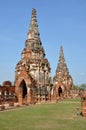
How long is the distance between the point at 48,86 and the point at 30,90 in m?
3.41

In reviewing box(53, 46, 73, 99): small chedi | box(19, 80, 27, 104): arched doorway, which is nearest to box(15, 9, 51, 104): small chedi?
box(19, 80, 27, 104): arched doorway

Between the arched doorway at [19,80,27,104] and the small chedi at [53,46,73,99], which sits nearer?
the arched doorway at [19,80,27,104]

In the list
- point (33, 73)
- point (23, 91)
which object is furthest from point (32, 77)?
point (23, 91)

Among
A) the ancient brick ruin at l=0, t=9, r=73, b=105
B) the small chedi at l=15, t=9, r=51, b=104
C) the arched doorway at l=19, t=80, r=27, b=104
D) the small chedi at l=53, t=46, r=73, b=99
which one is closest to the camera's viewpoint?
the ancient brick ruin at l=0, t=9, r=73, b=105

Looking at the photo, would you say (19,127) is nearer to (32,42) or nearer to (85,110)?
(85,110)

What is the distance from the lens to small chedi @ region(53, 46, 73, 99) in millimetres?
43969

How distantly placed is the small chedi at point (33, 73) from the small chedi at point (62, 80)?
11.6m

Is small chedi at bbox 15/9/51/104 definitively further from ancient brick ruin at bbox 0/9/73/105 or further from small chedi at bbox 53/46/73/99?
small chedi at bbox 53/46/73/99

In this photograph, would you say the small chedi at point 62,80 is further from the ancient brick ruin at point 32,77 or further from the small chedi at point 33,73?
the small chedi at point 33,73

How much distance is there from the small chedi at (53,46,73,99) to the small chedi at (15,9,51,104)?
11557 millimetres

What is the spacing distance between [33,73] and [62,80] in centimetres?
1561

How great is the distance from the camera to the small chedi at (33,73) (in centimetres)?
2948

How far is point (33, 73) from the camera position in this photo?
30.9 metres

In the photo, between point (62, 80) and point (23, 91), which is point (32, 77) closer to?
point (23, 91)
